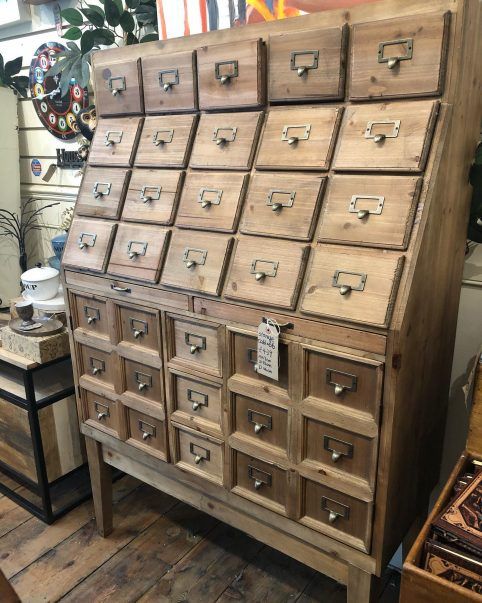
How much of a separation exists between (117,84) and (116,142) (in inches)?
7.3

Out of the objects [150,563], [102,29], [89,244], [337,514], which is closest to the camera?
[337,514]

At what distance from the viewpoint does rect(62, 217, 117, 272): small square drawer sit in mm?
1712

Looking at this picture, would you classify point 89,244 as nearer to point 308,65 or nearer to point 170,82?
point 170,82

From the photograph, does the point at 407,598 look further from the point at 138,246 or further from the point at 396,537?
the point at 138,246

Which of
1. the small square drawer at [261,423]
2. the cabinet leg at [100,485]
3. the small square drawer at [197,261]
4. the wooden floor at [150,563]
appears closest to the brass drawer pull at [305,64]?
the small square drawer at [197,261]

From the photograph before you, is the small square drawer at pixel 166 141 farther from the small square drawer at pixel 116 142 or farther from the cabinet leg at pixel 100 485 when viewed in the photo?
the cabinet leg at pixel 100 485

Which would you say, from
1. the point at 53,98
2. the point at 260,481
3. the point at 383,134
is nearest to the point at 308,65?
the point at 383,134

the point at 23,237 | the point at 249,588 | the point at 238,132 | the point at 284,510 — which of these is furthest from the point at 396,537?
the point at 23,237

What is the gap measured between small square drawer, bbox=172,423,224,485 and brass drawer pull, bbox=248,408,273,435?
6.2 inches

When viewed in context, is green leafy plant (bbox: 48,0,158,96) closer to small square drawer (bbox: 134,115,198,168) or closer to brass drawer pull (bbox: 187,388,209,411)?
small square drawer (bbox: 134,115,198,168)

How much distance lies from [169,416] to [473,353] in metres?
1.02

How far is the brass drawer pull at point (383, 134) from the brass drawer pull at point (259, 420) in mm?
782

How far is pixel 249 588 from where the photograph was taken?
1.93 m

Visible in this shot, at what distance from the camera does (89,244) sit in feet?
5.76
